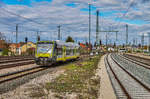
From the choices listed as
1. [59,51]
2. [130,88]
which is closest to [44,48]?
[59,51]

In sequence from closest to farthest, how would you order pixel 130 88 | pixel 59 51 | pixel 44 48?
pixel 130 88
pixel 44 48
pixel 59 51

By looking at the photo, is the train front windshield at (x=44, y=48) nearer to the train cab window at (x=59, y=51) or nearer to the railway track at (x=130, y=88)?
the train cab window at (x=59, y=51)

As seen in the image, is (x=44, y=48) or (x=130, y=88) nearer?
(x=130, y=88)

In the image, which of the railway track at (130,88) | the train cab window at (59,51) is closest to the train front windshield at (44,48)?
the train cab window at (59,51)

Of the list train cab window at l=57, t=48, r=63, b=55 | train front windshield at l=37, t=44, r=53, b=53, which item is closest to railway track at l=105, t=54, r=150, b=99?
train front windshield at l=37, t=44, r=53, b=53

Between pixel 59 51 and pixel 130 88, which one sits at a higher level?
pixel 59 51

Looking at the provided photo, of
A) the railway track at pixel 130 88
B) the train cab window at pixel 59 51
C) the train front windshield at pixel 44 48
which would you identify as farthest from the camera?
the train cab window at pixel 59 51

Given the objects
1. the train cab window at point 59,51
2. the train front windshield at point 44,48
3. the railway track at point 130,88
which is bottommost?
the railway track at point 130,88

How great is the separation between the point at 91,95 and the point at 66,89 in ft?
5.21

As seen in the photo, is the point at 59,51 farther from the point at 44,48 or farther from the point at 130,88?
the point at 130,88

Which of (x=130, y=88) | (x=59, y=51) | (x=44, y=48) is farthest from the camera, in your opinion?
(x=59, y=51)

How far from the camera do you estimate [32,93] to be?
29.7 ft

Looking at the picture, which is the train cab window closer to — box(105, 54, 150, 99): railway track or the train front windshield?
the train front windshield

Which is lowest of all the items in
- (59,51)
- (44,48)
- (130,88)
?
(130,88)
